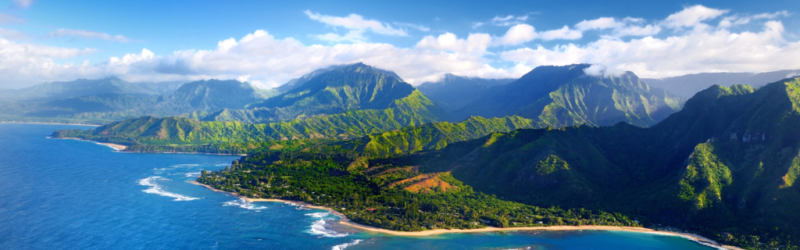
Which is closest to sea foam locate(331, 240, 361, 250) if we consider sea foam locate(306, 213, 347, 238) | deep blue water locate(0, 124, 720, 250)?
deep blue water locate(0, 124, 720, 250)

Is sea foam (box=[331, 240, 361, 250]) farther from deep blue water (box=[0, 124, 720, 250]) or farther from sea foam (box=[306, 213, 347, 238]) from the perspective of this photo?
sea foam (box=[306, 213, 347, 238])

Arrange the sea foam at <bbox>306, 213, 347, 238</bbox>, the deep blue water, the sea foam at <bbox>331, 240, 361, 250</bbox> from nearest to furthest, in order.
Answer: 1. the sea foam at <bbox>331, 240, 361, 250</bbox>
2. the deep blue water
3. the sea foam at <bbox>306, 213, 347, 238</bbox>

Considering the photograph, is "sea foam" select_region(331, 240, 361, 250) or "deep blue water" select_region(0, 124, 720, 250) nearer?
"sea foam" select_region(331, 240, 361, 250)

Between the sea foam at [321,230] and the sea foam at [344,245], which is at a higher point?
the sea foam at [321,230]

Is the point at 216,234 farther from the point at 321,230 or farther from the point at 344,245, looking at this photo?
the point at 344,245

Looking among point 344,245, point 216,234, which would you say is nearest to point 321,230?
point 344,245

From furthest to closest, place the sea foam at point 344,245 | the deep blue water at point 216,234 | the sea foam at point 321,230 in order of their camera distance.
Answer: the sea foam at point 321,230
the deep blue water at point 216,234
the sea foam at point 344,245

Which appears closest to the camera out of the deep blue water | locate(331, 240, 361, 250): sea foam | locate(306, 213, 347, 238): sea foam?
locate(331, 240, 361, 250): sea foam

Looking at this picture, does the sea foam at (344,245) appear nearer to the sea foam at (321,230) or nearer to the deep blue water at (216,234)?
the deep blue water at (216,234)

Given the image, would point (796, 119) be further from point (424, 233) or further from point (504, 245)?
point (424, 233)

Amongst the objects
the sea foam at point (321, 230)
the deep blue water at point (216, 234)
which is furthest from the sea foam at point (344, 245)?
the sea foam at point (321, 230)

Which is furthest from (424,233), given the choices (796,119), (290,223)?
(796,119)
